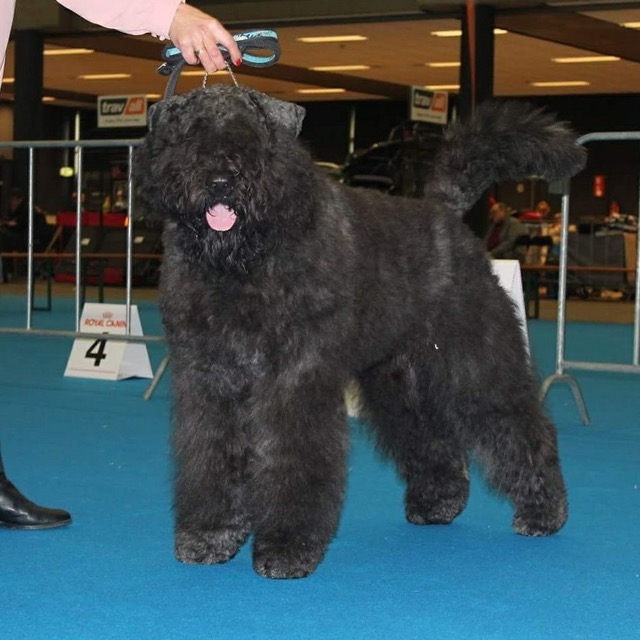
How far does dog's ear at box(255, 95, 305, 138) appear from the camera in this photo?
2.59m

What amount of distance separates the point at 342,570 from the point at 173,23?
1.42m

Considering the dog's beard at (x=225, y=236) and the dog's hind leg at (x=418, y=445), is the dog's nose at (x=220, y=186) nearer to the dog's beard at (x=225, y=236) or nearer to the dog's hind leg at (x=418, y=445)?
the dog's beard at (x=225, y=236)

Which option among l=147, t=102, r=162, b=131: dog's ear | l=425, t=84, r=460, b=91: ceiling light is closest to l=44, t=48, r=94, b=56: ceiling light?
l=425, t=84, r=460, b=91: ceiling light

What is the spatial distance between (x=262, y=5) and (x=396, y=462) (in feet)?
46.4

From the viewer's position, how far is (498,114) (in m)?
3.40

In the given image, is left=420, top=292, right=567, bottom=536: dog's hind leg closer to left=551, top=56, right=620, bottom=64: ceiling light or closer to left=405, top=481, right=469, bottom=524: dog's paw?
left=405, top=481, right=469, bottom=524: dog's paw

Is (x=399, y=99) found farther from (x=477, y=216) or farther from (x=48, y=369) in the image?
(x=48, y=369)

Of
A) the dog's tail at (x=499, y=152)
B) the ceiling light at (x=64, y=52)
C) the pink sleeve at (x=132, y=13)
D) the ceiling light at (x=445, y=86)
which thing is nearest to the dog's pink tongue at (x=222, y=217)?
the pink sleeve at (x=132, y=13)

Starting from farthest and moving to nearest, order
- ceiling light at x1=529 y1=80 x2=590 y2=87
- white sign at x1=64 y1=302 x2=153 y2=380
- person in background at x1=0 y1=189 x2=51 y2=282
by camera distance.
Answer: ceiling light at x1=529 y1=80 x2=590 y2=87
person in background at x1=0 y1=189 x2=51 y2=282
white sign at x1=64 y1=302 x2=153 y2=380

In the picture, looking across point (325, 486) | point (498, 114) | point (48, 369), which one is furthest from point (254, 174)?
point (48, 369)

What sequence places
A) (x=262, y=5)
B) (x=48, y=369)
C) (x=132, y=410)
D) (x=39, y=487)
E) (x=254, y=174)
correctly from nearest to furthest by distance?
(x=254, y=174), (x=39, y=487), (x=132, y=410), (x=48, y=369), (x=262, y=5)

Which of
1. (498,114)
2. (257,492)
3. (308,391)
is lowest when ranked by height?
(257,492)

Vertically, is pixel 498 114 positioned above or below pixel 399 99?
below

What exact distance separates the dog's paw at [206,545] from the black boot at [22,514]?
0.54 meters
